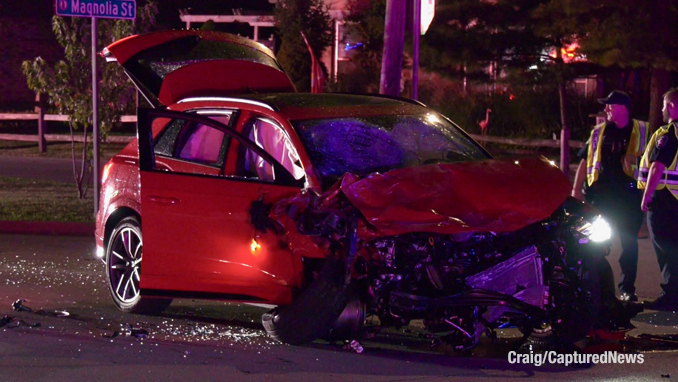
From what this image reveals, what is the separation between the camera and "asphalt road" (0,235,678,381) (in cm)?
640

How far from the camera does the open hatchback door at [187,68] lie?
347 inches

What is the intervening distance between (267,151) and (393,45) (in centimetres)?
573

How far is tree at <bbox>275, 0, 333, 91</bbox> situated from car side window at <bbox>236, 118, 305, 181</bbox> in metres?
22.9

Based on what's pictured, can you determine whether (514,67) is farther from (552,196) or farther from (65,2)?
(552,196)

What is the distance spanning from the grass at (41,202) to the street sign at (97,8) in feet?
8.72

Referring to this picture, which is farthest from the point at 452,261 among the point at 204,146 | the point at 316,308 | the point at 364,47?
the point at 364,47

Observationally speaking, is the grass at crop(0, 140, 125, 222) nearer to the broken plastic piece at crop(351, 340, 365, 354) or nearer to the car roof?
the car roof

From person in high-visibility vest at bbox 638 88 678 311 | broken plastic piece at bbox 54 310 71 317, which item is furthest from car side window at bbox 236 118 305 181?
person in high-visibility vest at bbox 638 88 678 311

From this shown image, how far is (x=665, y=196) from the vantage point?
8.78 m

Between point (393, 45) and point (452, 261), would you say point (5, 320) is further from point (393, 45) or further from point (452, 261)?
point (393, 45)

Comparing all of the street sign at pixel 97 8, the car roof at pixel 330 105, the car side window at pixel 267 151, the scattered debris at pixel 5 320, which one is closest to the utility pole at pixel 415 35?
the street sign at pixel 97 8

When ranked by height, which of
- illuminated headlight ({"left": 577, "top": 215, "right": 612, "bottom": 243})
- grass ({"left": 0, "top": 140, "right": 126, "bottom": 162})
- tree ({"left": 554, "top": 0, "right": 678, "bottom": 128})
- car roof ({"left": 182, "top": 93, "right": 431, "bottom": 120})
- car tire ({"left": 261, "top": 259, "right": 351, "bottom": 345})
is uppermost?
tree ({"left": 554, "top": 0, "right": 678, "bottom": 128})

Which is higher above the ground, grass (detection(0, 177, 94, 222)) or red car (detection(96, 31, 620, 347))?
red car (detection(96, 31, 620, 347))

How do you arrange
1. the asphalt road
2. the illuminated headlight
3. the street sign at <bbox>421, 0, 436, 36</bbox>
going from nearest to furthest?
the asphalt road < the illuminated headlight < the street sign at <bbox>421, 0, 436, 36</bbox>
